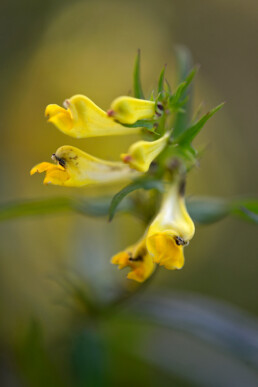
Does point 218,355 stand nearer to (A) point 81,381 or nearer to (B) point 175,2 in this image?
(A) point 81,381

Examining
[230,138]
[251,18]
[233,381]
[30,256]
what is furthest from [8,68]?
[233,381]

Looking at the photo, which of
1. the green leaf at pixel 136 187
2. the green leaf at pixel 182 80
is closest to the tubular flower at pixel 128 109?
the green leaf at pixel 136 187

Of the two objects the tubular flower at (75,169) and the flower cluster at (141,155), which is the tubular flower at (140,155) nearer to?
the flower cluster at (141,155)

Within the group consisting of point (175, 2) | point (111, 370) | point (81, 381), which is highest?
point (175, 2)

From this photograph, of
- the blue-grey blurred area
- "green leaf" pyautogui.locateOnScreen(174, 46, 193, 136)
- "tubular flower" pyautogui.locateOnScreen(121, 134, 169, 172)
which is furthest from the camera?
the blue-grey blurred area

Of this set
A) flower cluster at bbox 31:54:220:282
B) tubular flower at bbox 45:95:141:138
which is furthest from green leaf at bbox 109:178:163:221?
tubular flower at bbox 45:95:141:138

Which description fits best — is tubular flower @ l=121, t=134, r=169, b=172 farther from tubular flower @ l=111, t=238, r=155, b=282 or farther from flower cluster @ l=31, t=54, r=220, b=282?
tubular flower @ l=111, t=238, r=155, b=282

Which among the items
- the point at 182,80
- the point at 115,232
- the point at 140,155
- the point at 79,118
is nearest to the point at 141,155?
the point at 140,155
